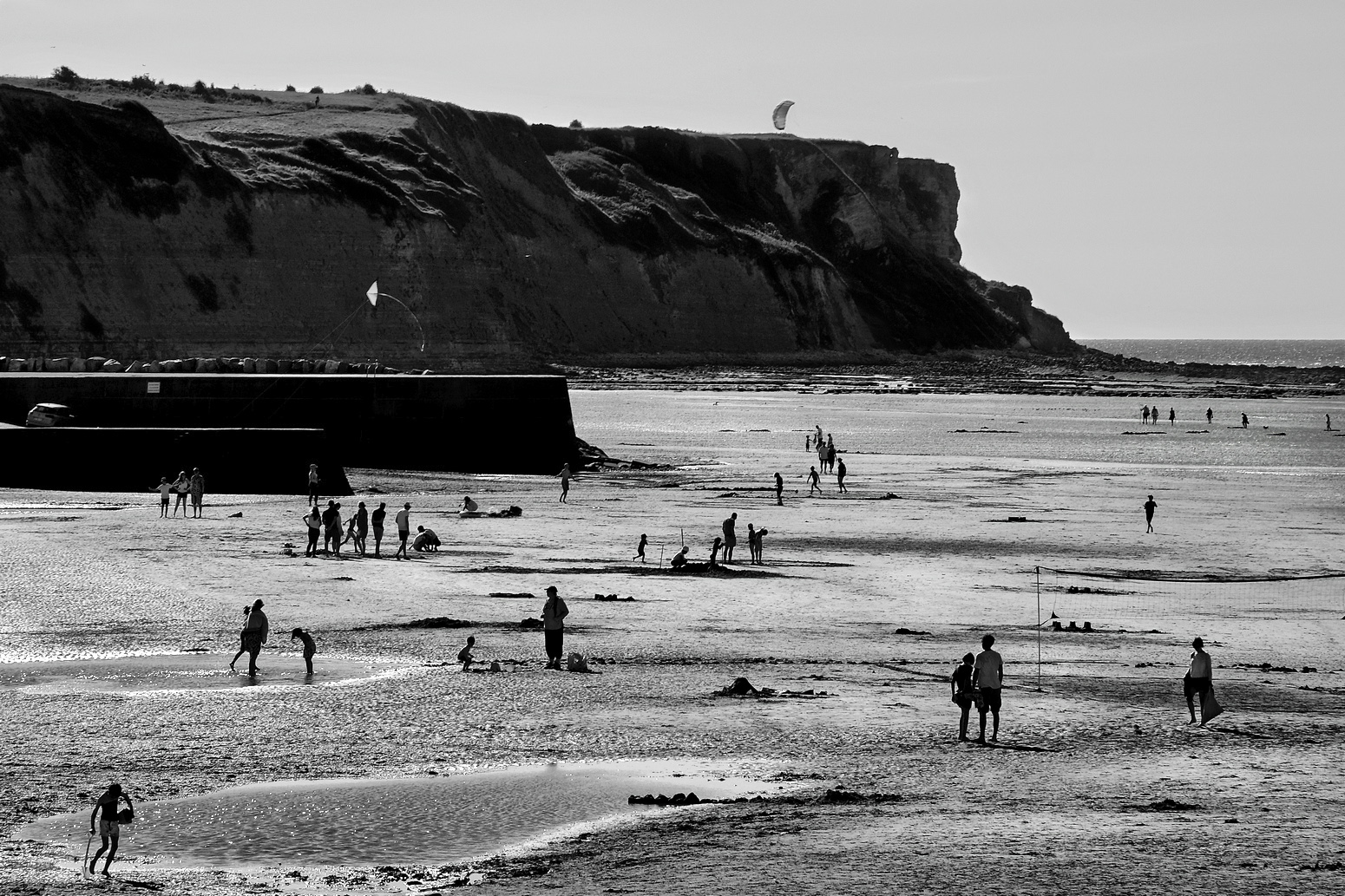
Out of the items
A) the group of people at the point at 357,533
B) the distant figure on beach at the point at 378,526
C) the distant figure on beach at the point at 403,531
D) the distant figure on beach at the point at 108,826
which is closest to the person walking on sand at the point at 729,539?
the group of people at the point at 357,533

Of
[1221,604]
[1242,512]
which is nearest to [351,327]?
[1242,512]

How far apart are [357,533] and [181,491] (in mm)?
6210

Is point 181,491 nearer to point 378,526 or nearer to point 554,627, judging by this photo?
point 378,526

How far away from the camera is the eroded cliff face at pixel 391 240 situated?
87.9m

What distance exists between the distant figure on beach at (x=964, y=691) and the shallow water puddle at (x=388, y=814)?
228 centimetres

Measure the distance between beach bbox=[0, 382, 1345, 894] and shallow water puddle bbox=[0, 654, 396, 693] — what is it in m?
0.06

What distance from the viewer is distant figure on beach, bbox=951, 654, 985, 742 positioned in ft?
46.6

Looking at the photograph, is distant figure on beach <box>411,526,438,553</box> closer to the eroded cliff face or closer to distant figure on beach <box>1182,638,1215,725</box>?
distant figure on beach <box>1182,638,1215,725</box>

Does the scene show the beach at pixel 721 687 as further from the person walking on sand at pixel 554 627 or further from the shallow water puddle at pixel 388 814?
the person walking on sand at pixel 554 627

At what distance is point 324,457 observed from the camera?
35.2m

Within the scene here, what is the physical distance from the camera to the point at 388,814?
39.7 feet

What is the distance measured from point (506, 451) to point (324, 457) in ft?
28.2

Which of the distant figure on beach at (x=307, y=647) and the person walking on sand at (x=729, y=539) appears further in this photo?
the person walking on sand at (x=729, y=539)

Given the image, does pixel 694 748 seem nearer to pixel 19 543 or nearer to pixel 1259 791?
pixel 1259 791
